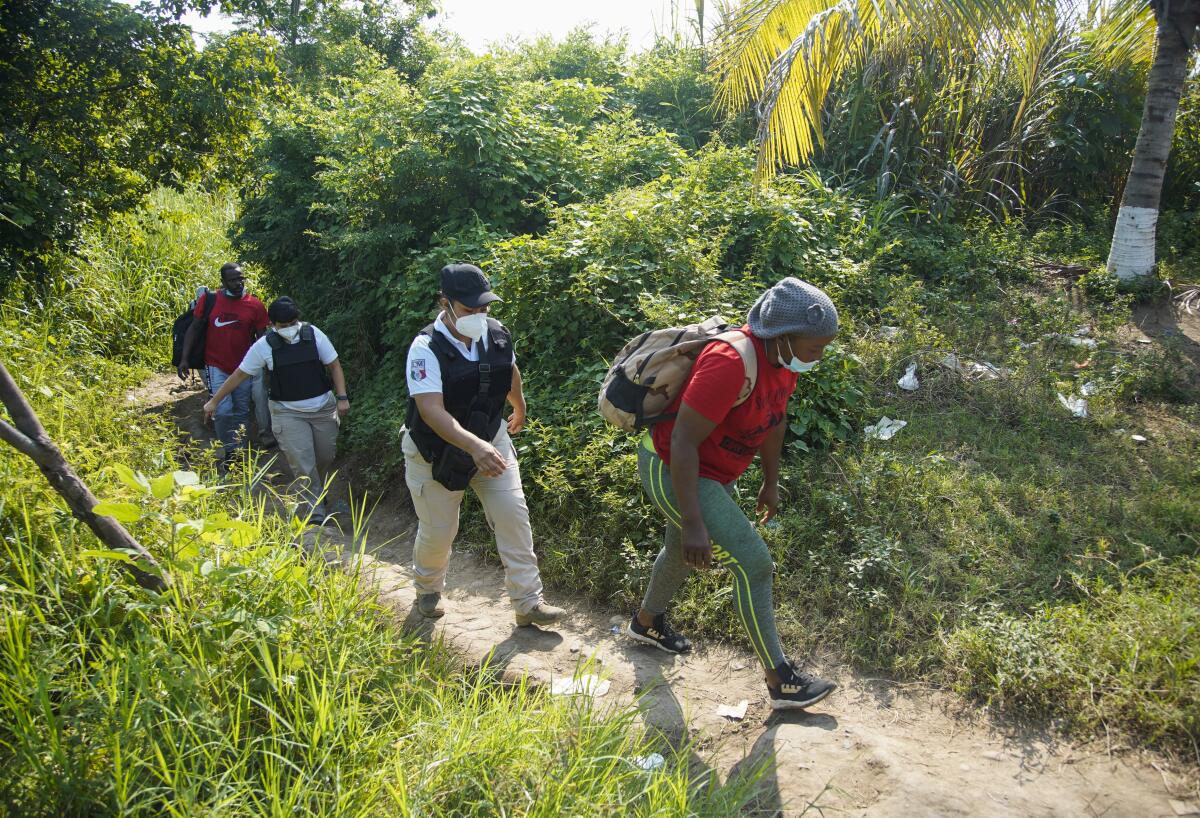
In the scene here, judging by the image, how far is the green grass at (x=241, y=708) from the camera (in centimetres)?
238

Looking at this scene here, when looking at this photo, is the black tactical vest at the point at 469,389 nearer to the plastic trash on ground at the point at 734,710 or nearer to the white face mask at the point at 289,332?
the plastic trash on ground at the point at 734,710

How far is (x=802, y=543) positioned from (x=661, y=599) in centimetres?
100

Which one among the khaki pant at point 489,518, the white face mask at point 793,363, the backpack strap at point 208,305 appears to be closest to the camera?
the white face mask at point 793,363

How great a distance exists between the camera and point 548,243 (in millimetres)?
6121

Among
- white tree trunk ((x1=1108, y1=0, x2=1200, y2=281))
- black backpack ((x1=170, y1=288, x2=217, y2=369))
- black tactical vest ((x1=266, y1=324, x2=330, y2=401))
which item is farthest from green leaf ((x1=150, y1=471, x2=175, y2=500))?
white tree trunk ((x1=1108, y1=0, x2=1200, y2=281))

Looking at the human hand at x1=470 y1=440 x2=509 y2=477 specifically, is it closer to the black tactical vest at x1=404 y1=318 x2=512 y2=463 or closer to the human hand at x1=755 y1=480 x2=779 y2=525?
the black tactical vest at x1=404 y1=318 x2=512 y2=463

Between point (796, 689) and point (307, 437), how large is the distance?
154 inches

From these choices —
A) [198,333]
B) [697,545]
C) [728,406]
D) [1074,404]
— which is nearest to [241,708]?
[697,545]

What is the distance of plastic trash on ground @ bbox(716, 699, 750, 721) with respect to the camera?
11.7 feet

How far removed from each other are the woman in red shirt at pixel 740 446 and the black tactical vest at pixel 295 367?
3.11 m

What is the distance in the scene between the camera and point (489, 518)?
13.4 ft

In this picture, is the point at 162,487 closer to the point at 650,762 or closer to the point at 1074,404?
the point at 650,762

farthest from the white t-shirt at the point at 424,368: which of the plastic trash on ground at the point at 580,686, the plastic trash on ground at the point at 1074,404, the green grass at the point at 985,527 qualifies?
the plastic trash on ground at the point at 1074,404

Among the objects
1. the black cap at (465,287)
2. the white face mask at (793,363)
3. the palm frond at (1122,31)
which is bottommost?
the white face mask at (793,363)
